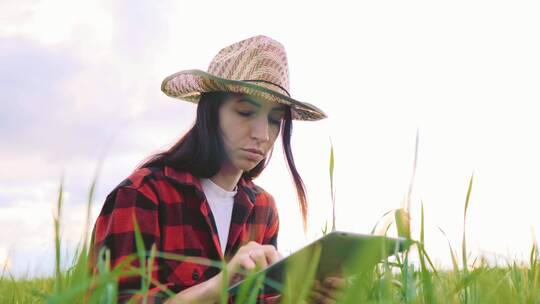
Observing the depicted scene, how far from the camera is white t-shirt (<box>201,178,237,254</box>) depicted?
263 centimetres

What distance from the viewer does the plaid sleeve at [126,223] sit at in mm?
2125

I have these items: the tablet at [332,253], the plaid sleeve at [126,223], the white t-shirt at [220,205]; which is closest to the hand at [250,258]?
the tablet at [332,253]

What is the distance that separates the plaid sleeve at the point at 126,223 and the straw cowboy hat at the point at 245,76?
0.48m

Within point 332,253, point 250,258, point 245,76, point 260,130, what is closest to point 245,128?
point 260,130

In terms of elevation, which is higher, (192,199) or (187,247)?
(192,199)

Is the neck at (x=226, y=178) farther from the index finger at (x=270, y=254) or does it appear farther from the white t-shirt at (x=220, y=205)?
the index finger at (x=270, y=254)

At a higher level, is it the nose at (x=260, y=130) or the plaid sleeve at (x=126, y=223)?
the nose at (x=260, y=130)

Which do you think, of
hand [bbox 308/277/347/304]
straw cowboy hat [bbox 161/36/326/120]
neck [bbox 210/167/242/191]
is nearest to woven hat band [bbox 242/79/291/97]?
straw cowboy hat [bbox 161/36/326/120]

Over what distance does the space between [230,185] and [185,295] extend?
88 cm

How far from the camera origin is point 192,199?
2.51 meters

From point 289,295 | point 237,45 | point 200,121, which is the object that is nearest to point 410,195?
point 289,295

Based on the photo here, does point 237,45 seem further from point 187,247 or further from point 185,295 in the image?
point 185,295

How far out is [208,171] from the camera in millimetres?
Result: 2494

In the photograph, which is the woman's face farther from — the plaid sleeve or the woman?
the plaid sleeve
